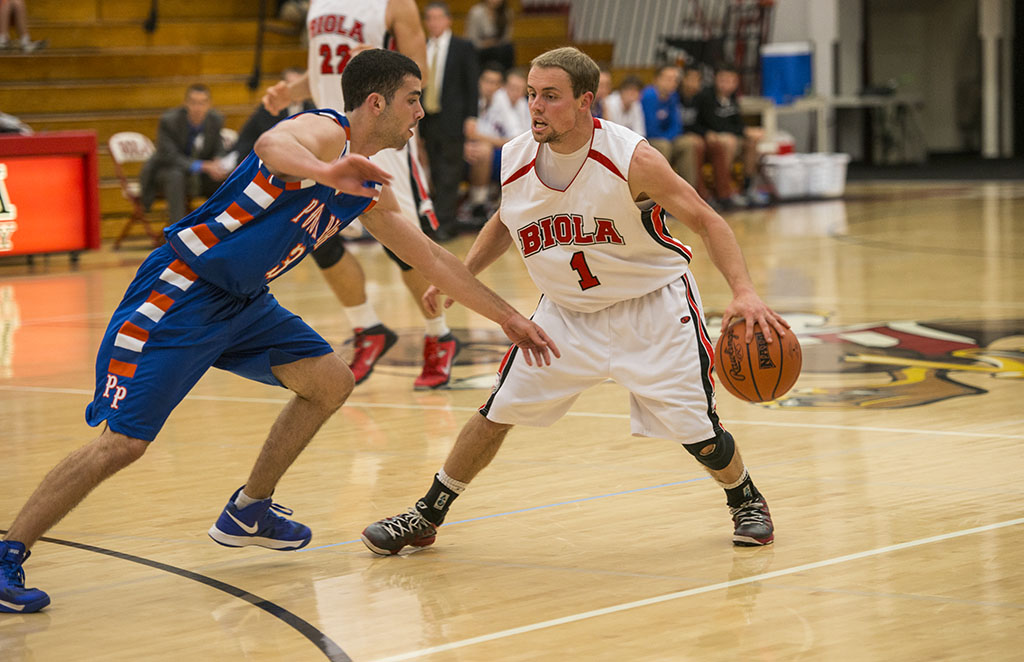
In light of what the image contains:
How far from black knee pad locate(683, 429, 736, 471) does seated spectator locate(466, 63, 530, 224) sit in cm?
1252

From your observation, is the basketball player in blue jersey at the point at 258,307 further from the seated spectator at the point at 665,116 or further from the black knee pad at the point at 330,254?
the seated spectator at the point at 665,116

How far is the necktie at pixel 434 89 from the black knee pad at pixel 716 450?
440 inches

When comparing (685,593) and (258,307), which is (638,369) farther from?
(258,307)

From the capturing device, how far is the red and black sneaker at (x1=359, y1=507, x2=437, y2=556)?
3996mm

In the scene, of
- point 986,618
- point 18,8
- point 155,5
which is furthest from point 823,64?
point 986,618

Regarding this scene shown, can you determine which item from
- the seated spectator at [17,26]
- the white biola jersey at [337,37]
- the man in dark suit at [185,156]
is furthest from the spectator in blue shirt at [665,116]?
the white biola jersey at [337,37]

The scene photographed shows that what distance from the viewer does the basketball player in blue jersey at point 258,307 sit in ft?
11.8

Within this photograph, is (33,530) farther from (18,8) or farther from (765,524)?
(18,8)

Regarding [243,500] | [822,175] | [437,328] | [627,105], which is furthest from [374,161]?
[822,175]

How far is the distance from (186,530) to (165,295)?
0.93m

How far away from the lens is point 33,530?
3578 mm

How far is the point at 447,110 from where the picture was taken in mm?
14938

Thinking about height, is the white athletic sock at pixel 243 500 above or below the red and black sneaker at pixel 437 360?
above

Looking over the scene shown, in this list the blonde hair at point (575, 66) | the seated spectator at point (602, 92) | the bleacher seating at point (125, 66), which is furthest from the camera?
the seated spectator at point (602, 92)
